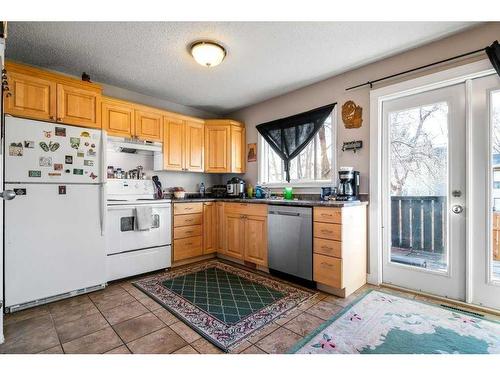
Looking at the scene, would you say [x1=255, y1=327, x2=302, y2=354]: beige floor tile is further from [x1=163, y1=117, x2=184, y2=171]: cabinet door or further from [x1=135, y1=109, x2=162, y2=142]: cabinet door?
[x1=135, y1=109, x2=162, y2=142]: cabinet door

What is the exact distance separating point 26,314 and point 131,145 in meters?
2.02

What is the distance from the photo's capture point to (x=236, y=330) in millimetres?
1830

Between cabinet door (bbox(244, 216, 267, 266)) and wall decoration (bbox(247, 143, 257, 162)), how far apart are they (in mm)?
1272

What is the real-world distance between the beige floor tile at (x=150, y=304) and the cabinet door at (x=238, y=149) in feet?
7.65

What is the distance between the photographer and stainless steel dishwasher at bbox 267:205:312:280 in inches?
103

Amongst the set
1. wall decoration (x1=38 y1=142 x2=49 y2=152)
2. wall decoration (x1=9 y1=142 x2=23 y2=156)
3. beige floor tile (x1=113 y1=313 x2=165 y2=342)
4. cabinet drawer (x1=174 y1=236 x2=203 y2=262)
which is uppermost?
wall decoration (x1=38 y1=142 x2=49 y2=152)

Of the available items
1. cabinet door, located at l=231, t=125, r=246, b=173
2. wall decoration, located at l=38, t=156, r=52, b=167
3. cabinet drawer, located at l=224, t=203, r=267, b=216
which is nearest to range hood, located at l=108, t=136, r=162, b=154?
wall decoration, located at l=38, t=156, r=52, b=167

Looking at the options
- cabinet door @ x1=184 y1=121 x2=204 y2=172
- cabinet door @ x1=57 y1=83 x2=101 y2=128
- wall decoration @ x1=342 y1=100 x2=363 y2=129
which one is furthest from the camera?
cabinet door @ x1=184 y1=121 x2=204 y2=172

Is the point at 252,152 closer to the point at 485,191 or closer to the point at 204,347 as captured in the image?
the point at 485,191

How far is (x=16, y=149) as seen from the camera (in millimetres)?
2150

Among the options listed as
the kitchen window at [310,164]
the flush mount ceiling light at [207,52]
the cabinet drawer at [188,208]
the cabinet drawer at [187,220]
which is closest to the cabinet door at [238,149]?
the kitchen window at [310,164]

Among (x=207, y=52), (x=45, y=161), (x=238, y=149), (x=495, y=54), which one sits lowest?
(x=45, y=161)

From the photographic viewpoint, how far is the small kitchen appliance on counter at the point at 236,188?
4133mm

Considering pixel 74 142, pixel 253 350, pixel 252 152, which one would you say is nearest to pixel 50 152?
pixel 74 142
